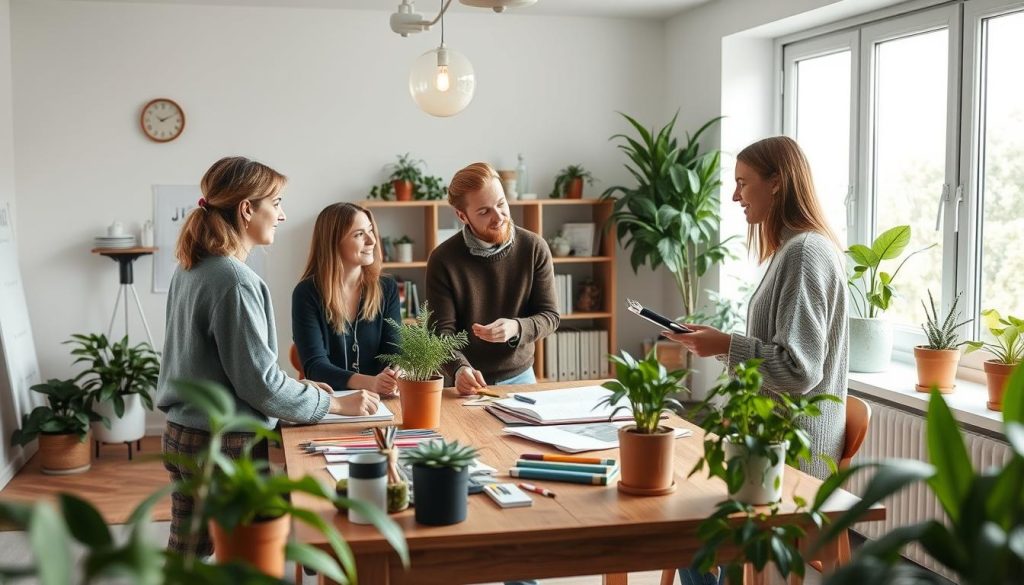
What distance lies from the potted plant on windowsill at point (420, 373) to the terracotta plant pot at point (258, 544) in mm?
1097

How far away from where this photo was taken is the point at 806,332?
2.47 metres

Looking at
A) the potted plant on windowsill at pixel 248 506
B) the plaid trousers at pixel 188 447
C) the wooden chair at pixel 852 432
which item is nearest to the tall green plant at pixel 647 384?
the potted plant on windowsill at pixel 248 506

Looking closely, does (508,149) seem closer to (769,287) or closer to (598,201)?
(598,201)

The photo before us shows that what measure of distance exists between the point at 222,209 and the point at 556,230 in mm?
4049

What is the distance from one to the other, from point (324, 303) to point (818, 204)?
4.96ft

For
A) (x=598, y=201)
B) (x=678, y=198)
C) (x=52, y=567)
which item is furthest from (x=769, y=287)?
(x=598, y=201)

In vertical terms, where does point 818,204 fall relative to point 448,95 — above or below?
below

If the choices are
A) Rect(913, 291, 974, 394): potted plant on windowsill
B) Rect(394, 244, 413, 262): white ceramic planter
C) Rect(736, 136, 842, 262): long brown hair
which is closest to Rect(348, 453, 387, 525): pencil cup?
Rect(736, 136, 842, 262): long brown hair

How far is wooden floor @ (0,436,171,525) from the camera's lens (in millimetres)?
4777

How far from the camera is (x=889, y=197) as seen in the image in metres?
4.76

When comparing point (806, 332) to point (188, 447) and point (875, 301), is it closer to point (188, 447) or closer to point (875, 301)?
point (188, 447)


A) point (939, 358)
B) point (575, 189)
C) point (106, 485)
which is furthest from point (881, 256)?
point (106, 485)

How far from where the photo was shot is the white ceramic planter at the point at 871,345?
4.35 metres

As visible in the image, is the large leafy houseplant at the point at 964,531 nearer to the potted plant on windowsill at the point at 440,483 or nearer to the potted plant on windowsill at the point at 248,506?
the potted plant on windowsill at the point at 248,506
